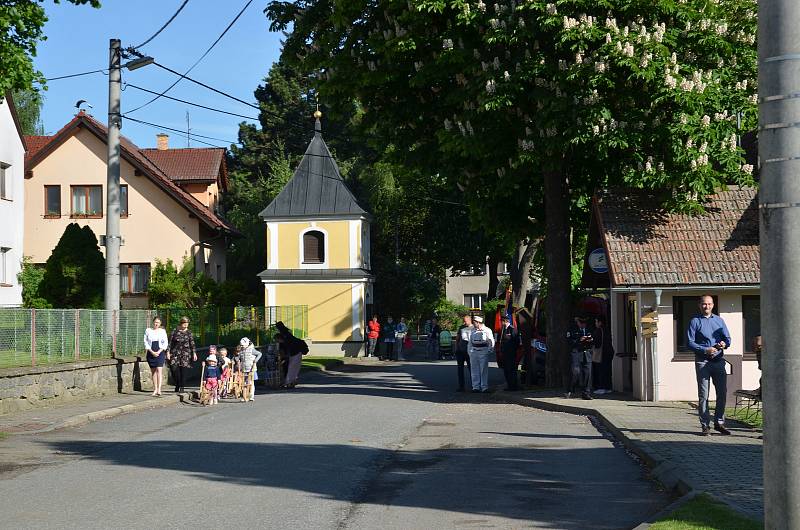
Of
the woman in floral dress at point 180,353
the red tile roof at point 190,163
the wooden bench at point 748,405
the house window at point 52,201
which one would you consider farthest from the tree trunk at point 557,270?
the red tile roof at point 190,163

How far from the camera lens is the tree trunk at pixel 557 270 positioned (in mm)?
24188

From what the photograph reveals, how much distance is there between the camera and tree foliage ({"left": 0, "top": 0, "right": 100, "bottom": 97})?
2136cm

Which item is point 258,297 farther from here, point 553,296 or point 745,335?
point 745,335

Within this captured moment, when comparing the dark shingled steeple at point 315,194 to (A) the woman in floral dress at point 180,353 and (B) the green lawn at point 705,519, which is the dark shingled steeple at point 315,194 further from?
(B) the green lawn at point 705,519

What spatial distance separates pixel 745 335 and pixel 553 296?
4.63 meters

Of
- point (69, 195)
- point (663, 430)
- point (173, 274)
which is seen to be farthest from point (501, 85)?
point (69, 195)

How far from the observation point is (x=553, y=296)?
80.4 feet

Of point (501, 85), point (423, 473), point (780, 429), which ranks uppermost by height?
point (501, 85)

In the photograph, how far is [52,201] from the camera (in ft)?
158

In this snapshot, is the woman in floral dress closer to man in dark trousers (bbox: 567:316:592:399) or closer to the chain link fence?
the chain link fence

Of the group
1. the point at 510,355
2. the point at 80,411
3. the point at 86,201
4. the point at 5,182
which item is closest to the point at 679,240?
the point at 510,355

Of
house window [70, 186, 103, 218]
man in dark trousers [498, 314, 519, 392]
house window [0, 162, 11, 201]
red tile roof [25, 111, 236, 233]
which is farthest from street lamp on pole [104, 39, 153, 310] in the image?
house window [70, 186, 103, 218]

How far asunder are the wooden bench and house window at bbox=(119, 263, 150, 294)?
33.4 metres

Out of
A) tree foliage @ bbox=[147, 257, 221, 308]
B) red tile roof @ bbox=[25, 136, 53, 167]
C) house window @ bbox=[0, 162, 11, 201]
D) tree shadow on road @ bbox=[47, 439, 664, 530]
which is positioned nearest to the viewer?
tree shadow on road @ bbox=[47, 439, 664, 530]
